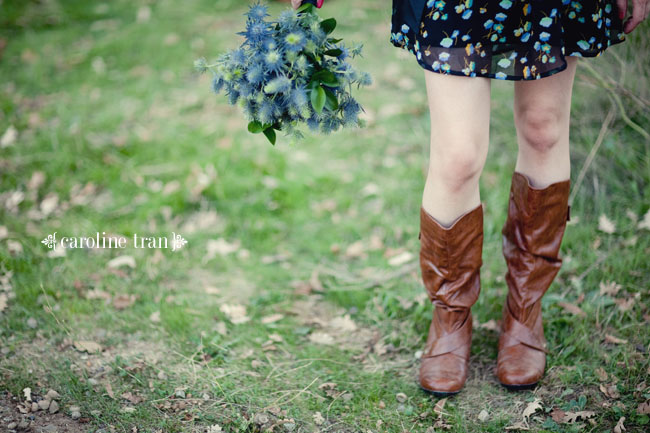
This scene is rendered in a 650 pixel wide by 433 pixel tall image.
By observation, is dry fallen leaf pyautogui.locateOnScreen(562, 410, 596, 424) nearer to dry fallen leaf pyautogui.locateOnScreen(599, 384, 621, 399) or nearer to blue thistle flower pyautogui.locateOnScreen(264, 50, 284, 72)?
dry fallen leaf pyautogui.locateOnScreen(599, 384, 621, 399)

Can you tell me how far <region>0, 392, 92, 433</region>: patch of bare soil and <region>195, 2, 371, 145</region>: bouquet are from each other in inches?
45.1

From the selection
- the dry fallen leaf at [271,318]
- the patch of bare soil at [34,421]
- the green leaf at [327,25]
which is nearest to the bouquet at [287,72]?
the green leaf at [327,25]

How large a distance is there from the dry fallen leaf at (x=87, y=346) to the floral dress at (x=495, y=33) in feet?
5.37

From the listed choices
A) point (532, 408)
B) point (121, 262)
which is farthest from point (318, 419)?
point (121, 262)

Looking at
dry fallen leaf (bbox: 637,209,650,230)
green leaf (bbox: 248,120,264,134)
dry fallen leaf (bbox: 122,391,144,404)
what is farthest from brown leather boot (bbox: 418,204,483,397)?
dry fallen leaf (bbox: 637,209,650,230)

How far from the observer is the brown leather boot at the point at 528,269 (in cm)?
191

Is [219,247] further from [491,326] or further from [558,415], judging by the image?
[558,415]

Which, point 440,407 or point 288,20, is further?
point 440,407

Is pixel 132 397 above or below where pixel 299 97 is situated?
below

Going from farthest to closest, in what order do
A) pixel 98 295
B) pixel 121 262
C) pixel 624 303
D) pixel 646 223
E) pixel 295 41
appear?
pixel 121 262 → pixel 646 223 → pixel 98 295 → pixel 624 303 → pixel 295 41

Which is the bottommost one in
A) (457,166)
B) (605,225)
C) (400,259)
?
(400,259)

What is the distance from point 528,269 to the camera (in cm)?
198

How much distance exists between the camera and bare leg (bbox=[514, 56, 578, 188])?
1.75 m

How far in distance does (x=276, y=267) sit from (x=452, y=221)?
1183 mm
